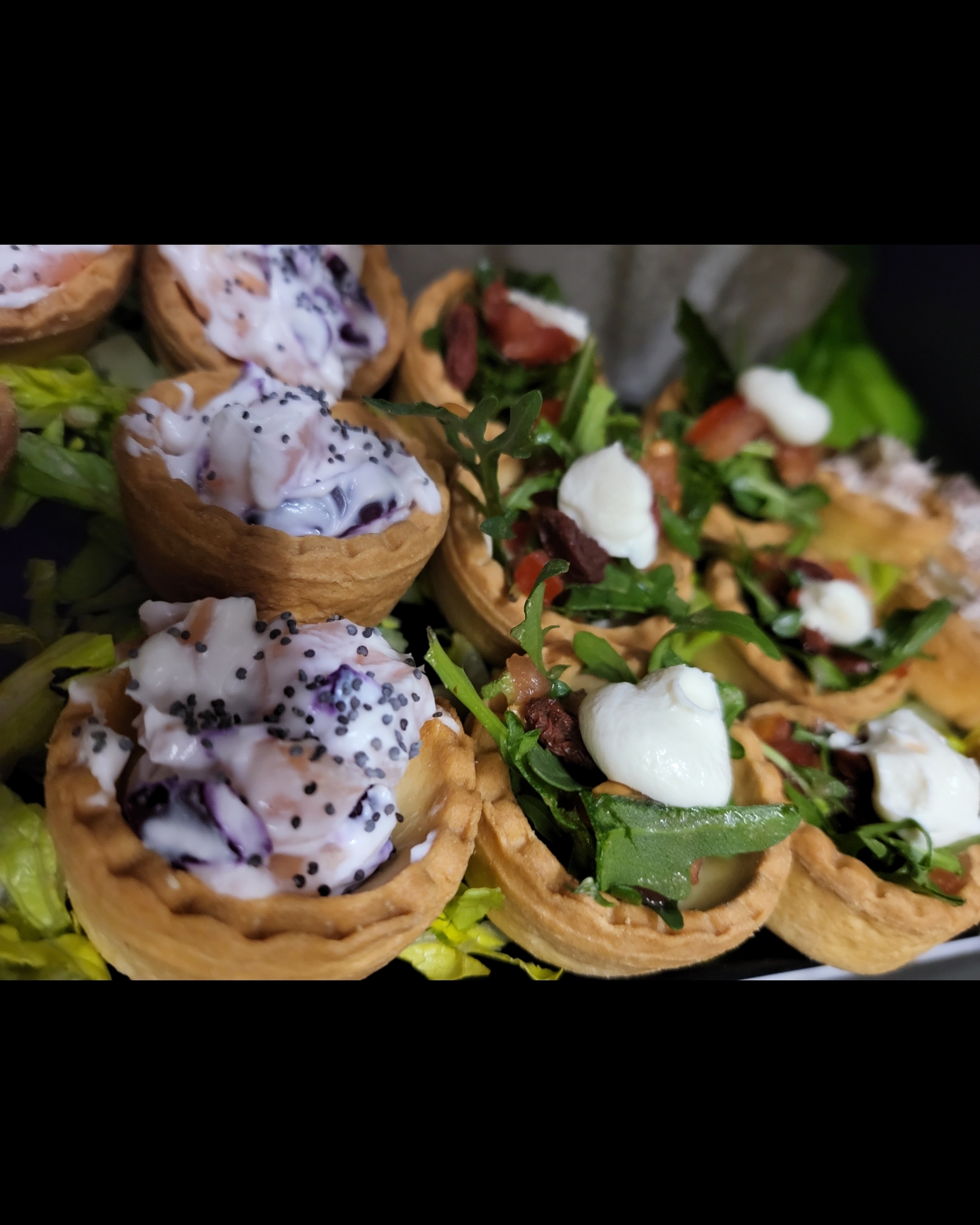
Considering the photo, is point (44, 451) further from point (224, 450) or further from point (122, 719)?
point (122, 719)

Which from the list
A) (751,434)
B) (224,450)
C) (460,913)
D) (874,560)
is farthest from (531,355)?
(460,913)

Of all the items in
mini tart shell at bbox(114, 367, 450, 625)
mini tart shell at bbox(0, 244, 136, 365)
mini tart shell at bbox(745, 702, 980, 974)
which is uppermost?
mini tart shell at bbox(0, 244, 136, 365)

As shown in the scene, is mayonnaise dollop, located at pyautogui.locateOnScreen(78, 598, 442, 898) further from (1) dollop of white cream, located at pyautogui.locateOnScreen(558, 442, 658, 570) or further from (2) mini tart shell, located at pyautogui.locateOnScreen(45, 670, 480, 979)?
(1) dollop of white cream, located at pyautogui.locateOnScreen(558, 442, 658, 570)

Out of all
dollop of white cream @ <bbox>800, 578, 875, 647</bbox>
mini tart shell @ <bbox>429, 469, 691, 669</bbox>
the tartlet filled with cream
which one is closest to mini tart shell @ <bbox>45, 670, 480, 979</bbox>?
the tartlet filled with cream

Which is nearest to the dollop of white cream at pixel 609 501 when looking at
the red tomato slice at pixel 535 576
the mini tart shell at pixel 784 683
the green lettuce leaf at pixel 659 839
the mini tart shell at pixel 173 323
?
the red tomato slice at pixel 535 576

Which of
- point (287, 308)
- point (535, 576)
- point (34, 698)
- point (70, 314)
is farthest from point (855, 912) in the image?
point (70, 314)

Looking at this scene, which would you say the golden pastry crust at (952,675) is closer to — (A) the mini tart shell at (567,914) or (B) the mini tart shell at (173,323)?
(A) the mini tart shell at (567,914)
